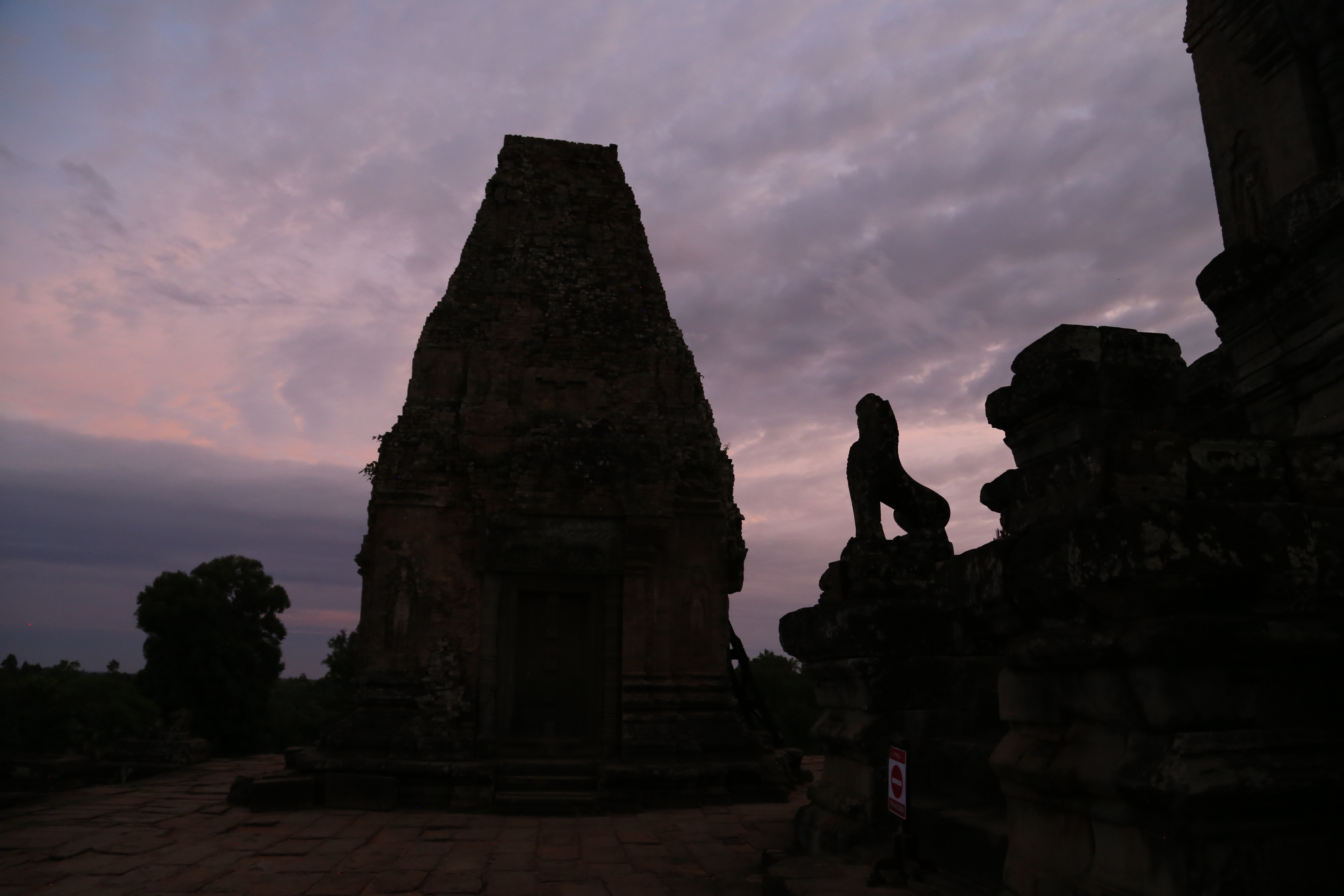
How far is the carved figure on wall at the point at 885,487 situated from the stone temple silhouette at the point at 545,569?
486 cm

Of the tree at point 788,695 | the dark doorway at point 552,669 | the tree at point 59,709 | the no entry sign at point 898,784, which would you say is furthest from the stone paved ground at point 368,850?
the tree at point 788,695

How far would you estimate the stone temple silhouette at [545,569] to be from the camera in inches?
368

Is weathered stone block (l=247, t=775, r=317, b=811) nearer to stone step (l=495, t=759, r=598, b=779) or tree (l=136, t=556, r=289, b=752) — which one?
stone step (l=495, t=759, r=598, b=779)

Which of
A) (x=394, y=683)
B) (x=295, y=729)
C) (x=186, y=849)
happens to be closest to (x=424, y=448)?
(x=394, y=683)

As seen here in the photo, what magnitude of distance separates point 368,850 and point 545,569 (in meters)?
4.02

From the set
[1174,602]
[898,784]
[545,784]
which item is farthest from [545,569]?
[1174,602]

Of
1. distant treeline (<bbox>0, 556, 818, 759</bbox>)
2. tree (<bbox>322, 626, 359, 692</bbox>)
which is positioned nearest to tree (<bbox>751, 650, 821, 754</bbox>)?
distant treeline (<bbox>0, 556, 818, 759</bbox>)

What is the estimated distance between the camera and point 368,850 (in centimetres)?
679

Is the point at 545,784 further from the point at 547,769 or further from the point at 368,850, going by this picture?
the point at 368,850

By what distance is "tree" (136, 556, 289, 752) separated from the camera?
21625mm

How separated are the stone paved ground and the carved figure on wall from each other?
2625 mm

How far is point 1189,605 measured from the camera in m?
2.50

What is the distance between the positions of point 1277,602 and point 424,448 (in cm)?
939

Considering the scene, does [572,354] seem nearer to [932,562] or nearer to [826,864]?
[932,562]
